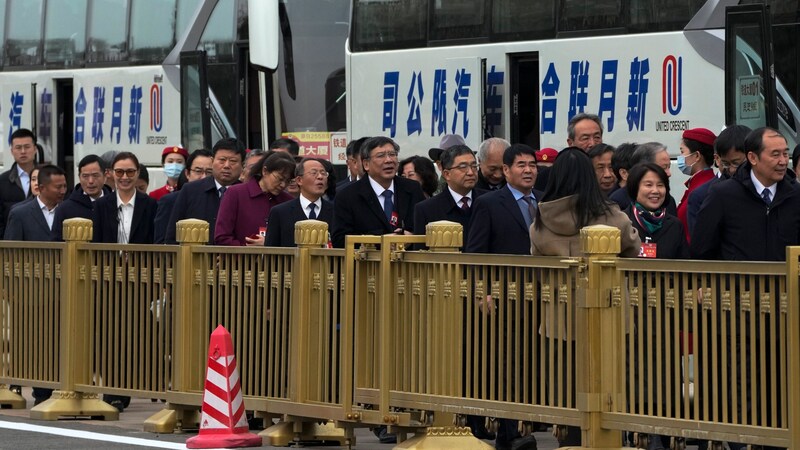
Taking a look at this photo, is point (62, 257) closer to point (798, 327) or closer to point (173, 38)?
point (798, 327)

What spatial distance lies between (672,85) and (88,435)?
7.19m

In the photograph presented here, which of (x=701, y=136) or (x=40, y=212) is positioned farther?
(x=40, y=212)

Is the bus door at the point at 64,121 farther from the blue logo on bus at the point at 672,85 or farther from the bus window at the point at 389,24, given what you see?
the blue logo on bus at the point at 672,85

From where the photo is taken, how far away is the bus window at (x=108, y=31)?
25.9 m

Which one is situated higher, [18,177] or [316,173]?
[18,177]

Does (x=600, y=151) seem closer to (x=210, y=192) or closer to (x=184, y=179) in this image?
(x=210, y=192)

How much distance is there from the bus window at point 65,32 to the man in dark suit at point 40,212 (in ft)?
37.2

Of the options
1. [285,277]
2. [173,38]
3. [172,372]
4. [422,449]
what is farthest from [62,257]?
[173,38]

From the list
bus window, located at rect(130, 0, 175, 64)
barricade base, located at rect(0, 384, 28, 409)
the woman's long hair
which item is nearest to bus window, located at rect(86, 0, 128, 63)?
bus window, located at rect(130, 0, 175, 64)

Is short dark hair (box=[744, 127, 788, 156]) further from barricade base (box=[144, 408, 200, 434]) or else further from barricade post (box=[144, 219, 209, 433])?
barricade base (box=[144, 408, 200, 434])

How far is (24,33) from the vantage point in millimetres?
27797

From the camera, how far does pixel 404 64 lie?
20562mm

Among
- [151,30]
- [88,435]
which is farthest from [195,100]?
[88,435]

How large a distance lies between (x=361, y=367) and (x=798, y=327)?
10.5ft
